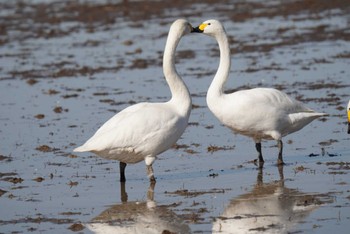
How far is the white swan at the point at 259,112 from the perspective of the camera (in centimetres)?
1138

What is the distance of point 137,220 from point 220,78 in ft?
11.9

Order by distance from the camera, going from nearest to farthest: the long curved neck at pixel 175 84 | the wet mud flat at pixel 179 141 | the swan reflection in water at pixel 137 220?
1. the swan reflection in water at pixel 137 220
2. the wet mud flat at pixel 179 141
3. the long curved neck at pixel 175 84

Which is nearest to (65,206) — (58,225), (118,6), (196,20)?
(58,225)

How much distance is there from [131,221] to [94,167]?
298 cm

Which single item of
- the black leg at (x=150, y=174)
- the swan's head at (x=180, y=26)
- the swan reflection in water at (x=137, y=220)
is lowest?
the swan reflection in water at (x=137, y=220)

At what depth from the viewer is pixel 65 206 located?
377 inches

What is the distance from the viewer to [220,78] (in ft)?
39.3

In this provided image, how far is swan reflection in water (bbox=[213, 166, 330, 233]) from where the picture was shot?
8.18m

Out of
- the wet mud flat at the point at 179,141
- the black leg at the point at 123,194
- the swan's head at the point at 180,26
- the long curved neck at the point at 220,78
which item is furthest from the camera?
the long curved neck at the point at 220,78

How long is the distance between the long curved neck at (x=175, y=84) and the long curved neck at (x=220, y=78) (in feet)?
2.81

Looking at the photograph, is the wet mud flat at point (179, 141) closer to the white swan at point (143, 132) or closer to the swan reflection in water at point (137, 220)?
the swan reflection in water at point (137, 220)

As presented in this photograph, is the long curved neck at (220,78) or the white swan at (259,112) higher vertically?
the long curved neck at (220,78)

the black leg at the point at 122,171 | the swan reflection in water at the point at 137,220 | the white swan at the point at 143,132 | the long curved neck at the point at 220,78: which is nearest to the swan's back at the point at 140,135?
the white swan at the point at 143,132

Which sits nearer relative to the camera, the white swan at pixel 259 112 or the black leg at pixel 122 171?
the black leg at pixel 122 171
